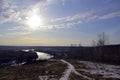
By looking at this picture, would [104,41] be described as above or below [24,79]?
above

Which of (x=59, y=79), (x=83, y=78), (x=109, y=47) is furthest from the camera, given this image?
(x=109, y=47)

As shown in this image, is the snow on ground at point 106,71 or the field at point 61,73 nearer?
the field at point 61,73

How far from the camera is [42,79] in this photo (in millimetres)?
24578

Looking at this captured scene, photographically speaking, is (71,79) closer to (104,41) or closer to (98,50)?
(98,50)

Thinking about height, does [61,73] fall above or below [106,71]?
above

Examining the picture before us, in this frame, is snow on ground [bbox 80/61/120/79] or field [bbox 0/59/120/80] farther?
snow on ground [bbox 80/61/120/79]

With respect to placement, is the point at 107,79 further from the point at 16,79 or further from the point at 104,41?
the point at 104,41

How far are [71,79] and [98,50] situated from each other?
205 feet

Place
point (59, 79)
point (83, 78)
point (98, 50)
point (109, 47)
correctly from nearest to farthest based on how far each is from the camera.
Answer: point (59, 79) → point (83, 78) → point (98, 50) → point (109, 47)

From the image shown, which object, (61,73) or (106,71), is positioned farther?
(106,71)

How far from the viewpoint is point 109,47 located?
320 ft

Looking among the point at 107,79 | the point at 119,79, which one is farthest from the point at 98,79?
the point at 119,79

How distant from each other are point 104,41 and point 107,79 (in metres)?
76.8

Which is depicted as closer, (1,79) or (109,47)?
(1,79)
